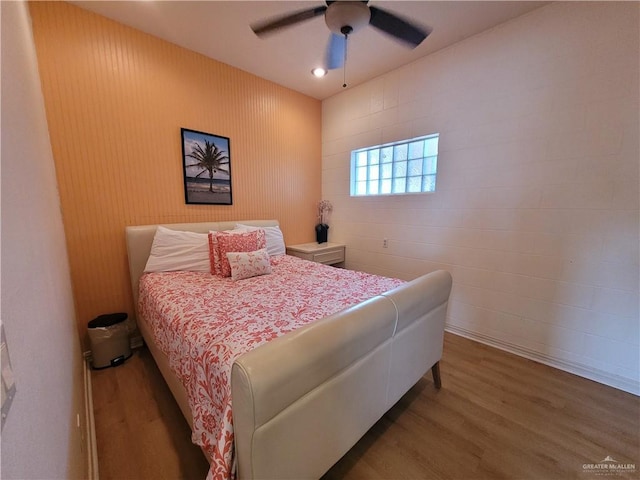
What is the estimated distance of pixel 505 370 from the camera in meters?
2.05

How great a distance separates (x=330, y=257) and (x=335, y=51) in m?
2.26

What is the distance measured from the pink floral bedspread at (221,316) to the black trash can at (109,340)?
255 millimetres

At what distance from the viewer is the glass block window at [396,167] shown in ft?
9.05

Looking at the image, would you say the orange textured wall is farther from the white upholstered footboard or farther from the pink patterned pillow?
the white upholstered footboard

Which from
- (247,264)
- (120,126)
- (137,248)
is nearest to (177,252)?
(137,248)

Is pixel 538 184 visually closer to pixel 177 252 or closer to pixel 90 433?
pixel 177 252

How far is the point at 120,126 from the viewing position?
2.21m

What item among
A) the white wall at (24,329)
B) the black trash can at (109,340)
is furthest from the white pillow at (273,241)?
the white wall at (24,329)

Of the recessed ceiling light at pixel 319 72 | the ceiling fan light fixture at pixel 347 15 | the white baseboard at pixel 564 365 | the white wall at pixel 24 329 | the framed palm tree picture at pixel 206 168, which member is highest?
the recessed ceiling light at pixel 319 72

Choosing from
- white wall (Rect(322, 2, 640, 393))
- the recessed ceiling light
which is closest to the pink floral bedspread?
white wall (Rect(322, 2, 640, 393))

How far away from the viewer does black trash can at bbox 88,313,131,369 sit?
2.00 metres

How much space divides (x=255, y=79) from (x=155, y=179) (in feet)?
5.38

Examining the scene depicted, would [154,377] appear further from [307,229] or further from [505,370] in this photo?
[505,370]

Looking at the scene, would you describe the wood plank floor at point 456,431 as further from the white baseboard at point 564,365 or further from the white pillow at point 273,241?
the white pillow at point 273,241
